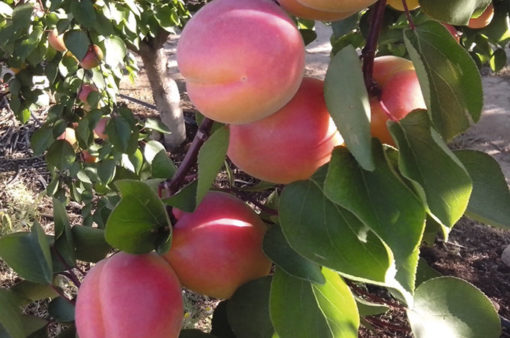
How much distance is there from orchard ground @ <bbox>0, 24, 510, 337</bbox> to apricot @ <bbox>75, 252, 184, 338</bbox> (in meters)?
1.00

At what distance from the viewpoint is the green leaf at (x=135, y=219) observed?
19.3 inches

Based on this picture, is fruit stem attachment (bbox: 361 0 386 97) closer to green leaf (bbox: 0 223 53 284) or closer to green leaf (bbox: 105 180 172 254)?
green leaf (bbox: 105 180 172 254)

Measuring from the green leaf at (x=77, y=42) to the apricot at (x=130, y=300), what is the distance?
894mm

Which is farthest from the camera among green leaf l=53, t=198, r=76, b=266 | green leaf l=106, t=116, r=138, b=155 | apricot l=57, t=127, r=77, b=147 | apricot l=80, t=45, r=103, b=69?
A: apricot l=57, t=127, r=77, b=147

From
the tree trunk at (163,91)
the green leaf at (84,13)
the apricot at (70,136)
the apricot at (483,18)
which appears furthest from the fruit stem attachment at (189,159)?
the tree trunk at (163,91)

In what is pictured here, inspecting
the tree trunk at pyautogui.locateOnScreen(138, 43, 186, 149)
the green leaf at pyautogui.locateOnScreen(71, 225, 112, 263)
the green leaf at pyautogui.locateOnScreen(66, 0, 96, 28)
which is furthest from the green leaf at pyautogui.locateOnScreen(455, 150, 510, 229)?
the tree trunk at pyautogui.locateOnScreen(138, 43, 186, 149)

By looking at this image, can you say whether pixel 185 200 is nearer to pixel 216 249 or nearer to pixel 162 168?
pixel 216 249

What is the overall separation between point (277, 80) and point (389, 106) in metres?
0.11

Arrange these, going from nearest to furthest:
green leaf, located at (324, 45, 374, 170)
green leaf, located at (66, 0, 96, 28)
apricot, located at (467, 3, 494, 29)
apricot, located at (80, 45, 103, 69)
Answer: green leaf, located at (324, 45, 374, 170)
apricot, located at (467, 3, 494, 29)
green leaf, located at (66, 0, 96, 28)
apricot, located at (80, 45, 103, 69)

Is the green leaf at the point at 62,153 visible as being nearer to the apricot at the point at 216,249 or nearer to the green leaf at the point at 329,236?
the apricot at the point at 216,249

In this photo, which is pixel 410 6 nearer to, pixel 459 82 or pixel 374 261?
pixel 459 82

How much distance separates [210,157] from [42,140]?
134 cm

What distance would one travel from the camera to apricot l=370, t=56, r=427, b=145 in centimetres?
45

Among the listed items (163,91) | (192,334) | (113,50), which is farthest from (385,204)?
(163,91)
